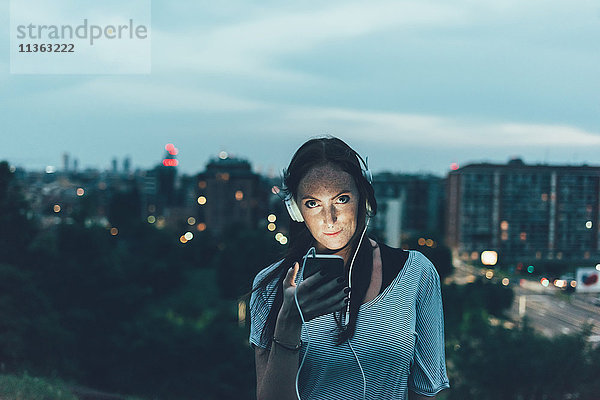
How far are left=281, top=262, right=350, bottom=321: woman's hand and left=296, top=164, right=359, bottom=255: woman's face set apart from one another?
0.11 m

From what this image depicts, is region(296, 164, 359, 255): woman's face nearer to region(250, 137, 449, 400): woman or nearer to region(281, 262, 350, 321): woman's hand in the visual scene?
region(250, 137, 449, 400): woman

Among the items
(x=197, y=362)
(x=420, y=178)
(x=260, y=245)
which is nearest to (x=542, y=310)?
(x=260, y=245)

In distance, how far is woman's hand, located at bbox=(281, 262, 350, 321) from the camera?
960 millimetres

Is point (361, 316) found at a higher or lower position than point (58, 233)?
higher

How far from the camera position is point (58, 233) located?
1600cm

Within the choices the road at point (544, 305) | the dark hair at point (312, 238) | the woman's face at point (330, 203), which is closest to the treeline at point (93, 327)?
the road at point (544, 305)

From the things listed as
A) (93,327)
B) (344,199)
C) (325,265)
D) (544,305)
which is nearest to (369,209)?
(344,199)

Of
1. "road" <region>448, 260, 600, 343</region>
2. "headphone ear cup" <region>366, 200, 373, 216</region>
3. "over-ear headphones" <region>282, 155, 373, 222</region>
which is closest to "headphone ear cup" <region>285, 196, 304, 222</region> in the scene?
"over-ear headphones" <region>282, 155, 373, 222</region>

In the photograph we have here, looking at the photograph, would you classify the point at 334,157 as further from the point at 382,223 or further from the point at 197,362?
the point at 382,223

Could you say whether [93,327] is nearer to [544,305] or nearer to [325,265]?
[325,265]

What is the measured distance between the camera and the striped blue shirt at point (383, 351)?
3.45 feet

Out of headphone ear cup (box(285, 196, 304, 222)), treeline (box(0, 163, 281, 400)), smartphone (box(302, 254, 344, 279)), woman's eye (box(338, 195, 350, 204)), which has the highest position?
woman's eye (box(338, 195, 350, 204))

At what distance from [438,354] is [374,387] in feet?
0.49

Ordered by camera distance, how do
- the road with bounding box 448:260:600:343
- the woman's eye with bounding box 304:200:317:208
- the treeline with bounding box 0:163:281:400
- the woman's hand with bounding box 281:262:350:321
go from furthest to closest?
the road with bounding box 448:260:600:343
the treeline with bounding box 0:163:281:400
the woman's eye with bounding box 304:200:317:208
the woman's hand with bounding box 281:262:350:321
